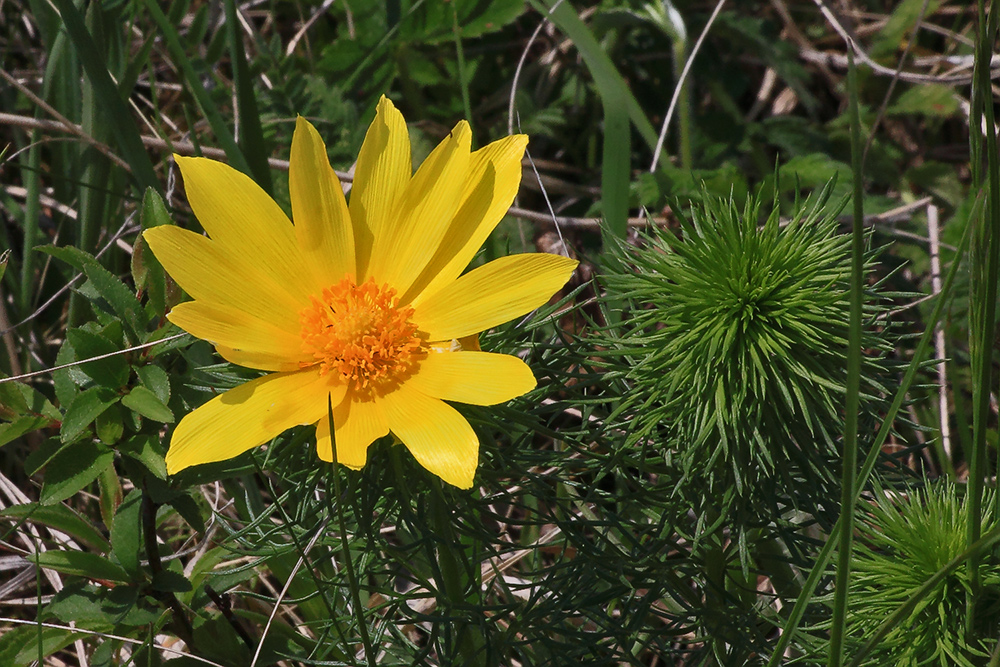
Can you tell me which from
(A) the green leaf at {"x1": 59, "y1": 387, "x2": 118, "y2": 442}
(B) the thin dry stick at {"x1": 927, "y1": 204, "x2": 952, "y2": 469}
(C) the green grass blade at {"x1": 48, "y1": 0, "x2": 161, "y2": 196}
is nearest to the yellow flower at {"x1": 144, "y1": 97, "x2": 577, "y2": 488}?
(A) the green leaf at {"x1": 59, "y1": 387, "x2": 118, "y2": 442}

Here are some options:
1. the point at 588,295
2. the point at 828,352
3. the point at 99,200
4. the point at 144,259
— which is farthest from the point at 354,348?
the point at 588,295

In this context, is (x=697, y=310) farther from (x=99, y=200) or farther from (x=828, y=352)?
(x=99, y=200)

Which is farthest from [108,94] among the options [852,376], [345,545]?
[852,376]

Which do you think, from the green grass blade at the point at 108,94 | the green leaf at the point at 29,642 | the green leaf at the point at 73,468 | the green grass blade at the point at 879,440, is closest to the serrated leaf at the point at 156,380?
the green leaf at the point at 73,468

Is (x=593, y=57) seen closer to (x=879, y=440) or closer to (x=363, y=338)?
(x=363, y=338)

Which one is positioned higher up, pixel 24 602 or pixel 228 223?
pixel 228 223

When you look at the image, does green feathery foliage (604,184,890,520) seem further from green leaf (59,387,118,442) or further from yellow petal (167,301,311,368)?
green leaf (59,387,118,442)
